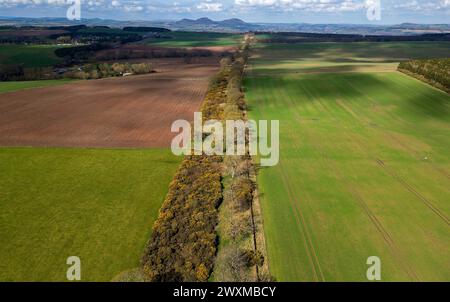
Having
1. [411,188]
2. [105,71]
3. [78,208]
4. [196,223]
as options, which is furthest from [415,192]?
[105,71]

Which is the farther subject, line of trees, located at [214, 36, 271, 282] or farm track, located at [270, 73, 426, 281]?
farm track, located at [270, 73, 426, 281]

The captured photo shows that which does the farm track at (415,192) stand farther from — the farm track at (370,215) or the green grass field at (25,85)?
the green grass field at (25,85)

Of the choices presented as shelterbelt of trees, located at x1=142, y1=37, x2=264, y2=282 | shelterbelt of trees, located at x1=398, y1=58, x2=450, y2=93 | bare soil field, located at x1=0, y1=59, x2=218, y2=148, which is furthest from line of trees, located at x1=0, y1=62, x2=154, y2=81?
shelterbelt of trees, located at x1=398, y1=58, x2=450, y2=93

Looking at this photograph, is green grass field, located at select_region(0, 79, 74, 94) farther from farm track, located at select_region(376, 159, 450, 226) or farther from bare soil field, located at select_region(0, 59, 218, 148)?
farm track, located at select_region(376, 159, 450, 226)

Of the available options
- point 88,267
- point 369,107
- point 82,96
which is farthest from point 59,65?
point 88,267

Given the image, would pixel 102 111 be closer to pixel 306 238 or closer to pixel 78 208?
pixel 78 208
